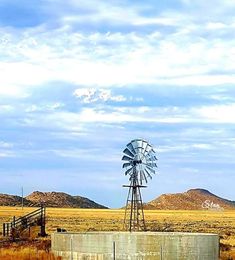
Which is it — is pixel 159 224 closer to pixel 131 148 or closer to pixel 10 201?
pixel 131 148

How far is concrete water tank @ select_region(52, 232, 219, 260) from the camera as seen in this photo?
28.1 meters

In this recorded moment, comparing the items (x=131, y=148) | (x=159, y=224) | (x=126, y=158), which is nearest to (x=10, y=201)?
(x=159, y=224)

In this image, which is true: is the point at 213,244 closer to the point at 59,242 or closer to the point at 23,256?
the point at 59,242

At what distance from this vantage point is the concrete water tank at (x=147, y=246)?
28094mm

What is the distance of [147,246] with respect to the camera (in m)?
28.2

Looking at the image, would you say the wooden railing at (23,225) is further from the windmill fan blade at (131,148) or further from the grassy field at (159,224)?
the windmill fan blade at (131,148)

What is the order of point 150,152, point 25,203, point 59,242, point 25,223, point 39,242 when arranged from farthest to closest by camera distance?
point 25,203 → point 25,223 → point 150,152 → point 39,242 → point 59,242

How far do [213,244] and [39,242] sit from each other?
12005 mm

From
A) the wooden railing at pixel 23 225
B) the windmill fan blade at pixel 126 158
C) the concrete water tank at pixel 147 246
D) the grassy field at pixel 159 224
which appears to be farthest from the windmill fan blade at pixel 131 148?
the concrete water tank at pixel 147 246

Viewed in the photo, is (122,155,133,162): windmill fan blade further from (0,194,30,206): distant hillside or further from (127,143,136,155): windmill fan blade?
(0,194,30,206): distant hillside

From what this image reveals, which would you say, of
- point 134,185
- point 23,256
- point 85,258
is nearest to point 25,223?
point 134,185

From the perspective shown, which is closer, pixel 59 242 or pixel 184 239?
pixel 184 239

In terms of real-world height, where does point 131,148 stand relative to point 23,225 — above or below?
above

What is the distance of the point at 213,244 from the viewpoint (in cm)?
2923
